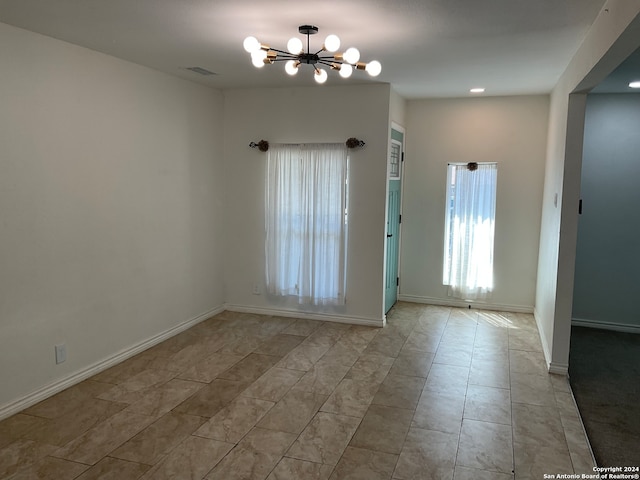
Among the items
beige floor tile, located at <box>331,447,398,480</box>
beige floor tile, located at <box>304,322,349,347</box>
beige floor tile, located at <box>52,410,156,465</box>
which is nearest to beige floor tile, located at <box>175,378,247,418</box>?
beige floor tile, located at <box>52,410,156,465</box>

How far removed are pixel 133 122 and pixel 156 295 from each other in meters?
1.59

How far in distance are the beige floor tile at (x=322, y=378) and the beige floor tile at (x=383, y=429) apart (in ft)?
1.47

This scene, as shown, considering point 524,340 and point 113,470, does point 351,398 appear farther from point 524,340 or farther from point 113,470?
point 524,340

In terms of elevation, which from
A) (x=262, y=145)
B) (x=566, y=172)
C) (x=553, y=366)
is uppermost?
(x=262, y=145)

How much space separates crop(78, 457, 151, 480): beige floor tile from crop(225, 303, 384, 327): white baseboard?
2.96 m

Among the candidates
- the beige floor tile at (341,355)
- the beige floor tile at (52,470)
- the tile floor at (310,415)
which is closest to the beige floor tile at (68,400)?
the tile floor at (310,415)

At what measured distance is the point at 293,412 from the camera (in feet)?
10.8

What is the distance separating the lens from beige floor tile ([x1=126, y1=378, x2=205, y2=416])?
3.33 m

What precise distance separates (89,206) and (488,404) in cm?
331

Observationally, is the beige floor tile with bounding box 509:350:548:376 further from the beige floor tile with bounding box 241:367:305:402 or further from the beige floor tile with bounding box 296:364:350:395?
the beige floor tile with bounding box 241:367:305:402

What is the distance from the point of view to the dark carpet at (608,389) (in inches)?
116

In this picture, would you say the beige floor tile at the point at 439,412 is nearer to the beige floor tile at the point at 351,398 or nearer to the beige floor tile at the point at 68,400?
the beige floor tile at the point at 351,398

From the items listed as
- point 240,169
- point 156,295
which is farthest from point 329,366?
point 240,169

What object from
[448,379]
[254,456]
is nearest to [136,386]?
[254,456]
